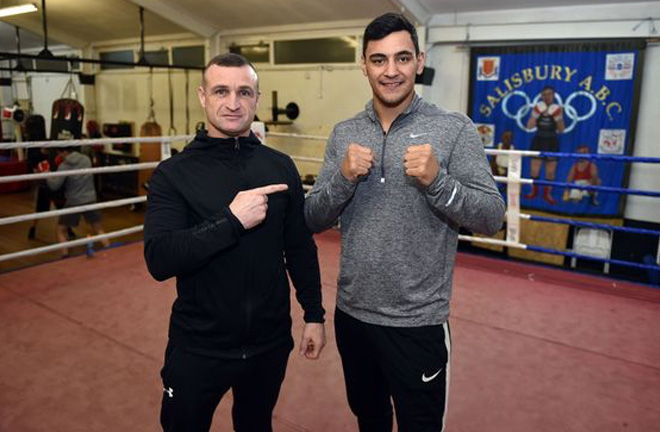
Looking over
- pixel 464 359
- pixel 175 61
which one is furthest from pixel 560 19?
pixel 175 61

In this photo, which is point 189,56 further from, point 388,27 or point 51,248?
point 388,27

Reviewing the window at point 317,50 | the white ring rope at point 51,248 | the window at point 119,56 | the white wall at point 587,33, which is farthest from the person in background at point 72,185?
the window at point 119,56

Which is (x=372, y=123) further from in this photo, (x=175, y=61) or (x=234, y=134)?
(x=175, y=61)

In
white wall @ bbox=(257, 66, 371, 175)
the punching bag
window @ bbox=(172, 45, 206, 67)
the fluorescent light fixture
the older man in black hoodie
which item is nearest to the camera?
the older man in black hoodie

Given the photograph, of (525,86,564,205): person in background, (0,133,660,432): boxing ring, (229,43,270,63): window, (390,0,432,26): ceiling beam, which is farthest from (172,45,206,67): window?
(525,86,564,205): person in background

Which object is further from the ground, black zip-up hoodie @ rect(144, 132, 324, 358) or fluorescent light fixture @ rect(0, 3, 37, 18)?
fluorescent light fixture @ rect(0, 3, 37, 18)

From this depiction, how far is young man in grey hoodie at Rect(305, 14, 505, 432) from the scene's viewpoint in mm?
1300

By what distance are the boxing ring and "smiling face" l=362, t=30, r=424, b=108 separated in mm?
1361

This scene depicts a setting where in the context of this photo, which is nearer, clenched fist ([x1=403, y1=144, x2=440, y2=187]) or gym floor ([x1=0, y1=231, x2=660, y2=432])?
clenched fist ([x1=403, y1=144, x2=440, y2=187])

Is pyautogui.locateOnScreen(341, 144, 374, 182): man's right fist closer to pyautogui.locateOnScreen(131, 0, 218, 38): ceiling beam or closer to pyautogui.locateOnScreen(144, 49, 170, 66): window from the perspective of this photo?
pyautogui.locateOnScreen(131, 0, 218, 38): ceiling beam

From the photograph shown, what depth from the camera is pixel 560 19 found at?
4.72 meters

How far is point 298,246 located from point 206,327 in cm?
37

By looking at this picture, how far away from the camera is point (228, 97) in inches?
51.3

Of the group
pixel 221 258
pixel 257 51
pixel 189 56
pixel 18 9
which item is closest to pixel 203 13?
pixel 257 51
